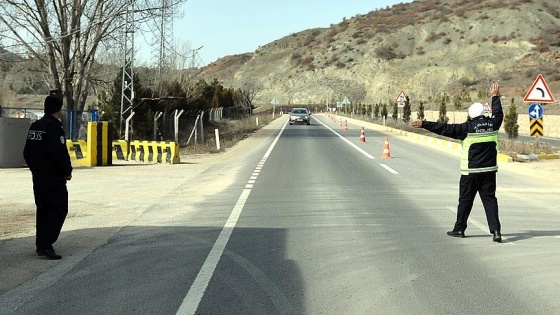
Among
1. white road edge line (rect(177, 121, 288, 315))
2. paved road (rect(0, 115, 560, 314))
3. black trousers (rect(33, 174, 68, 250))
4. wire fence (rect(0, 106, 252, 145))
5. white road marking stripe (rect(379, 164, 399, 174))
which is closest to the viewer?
white road edge line (rect(177, 121, 288, 315))

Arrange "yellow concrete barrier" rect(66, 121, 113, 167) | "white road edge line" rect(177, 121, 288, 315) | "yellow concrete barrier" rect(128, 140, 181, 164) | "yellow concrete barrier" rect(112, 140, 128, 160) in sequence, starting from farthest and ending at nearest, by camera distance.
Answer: "yellow concrete barrier" rect(112, 140, 128, 160) < "yellow concrete barrier" rect(128, 140, 181, 164) < "yellow concrete barrier" rect(66, 121, 113, 167) < "white road edge line" rect(177, 121, 288, 315)

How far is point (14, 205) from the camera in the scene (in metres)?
12.1

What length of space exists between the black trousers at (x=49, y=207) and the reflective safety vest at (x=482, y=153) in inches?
203

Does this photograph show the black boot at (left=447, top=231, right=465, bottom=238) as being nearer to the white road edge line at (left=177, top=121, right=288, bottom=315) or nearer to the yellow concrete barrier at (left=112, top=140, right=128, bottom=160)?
the white road edge line at (left=177, top=121, right=288, bottom=315)

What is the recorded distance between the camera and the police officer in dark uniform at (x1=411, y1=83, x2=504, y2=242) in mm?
8672

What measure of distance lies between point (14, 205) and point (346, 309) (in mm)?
8520

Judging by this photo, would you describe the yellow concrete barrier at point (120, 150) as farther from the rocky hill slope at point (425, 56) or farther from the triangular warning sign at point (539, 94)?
the rocky hill slope at point (425, 56)

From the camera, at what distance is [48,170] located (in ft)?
25.1

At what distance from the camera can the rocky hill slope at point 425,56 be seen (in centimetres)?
10762

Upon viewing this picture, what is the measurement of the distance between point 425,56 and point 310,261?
12373cm

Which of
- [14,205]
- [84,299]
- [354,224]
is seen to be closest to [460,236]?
[354,224]

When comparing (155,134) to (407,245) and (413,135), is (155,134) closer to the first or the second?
(413,135)

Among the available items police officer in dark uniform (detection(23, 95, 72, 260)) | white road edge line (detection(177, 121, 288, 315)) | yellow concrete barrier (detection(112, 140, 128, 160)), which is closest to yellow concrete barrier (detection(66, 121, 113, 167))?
yellow concrete barrier (detection(112, 140, 128, 160))

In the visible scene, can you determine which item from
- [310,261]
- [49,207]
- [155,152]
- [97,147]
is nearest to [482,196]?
[310,261]
